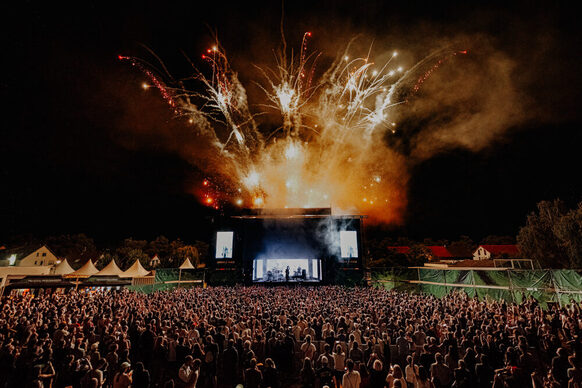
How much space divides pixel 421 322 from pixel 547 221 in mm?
33258

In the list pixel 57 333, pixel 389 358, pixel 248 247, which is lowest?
pixel 389 358

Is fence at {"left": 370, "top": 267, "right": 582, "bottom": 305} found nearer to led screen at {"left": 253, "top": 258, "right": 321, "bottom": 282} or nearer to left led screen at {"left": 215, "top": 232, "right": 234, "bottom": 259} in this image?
led screen at {"left": 253, "top": 258, "right": 321, "bottom": 282}

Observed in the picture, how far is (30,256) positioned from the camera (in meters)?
55.3

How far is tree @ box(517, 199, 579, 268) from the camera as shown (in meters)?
31.6

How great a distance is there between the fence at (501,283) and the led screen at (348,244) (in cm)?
614

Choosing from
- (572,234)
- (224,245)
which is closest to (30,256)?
(224,245)

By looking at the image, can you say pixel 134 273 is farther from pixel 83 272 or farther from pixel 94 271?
pixel 83 272

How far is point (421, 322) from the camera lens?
1224 cm

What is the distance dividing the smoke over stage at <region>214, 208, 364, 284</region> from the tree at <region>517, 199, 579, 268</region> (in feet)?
72.0

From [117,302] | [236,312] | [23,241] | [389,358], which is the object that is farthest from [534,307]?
[23,241]

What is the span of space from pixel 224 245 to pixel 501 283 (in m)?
28.1

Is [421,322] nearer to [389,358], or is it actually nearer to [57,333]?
[389,358]

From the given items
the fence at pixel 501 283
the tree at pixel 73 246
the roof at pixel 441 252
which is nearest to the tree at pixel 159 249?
the tree at pixel 73 246

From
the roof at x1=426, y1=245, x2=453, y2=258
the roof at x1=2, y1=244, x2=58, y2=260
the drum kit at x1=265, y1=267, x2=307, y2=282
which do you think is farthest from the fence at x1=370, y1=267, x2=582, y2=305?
the roof at x1=2, y1=244, x2=58, y2=260
